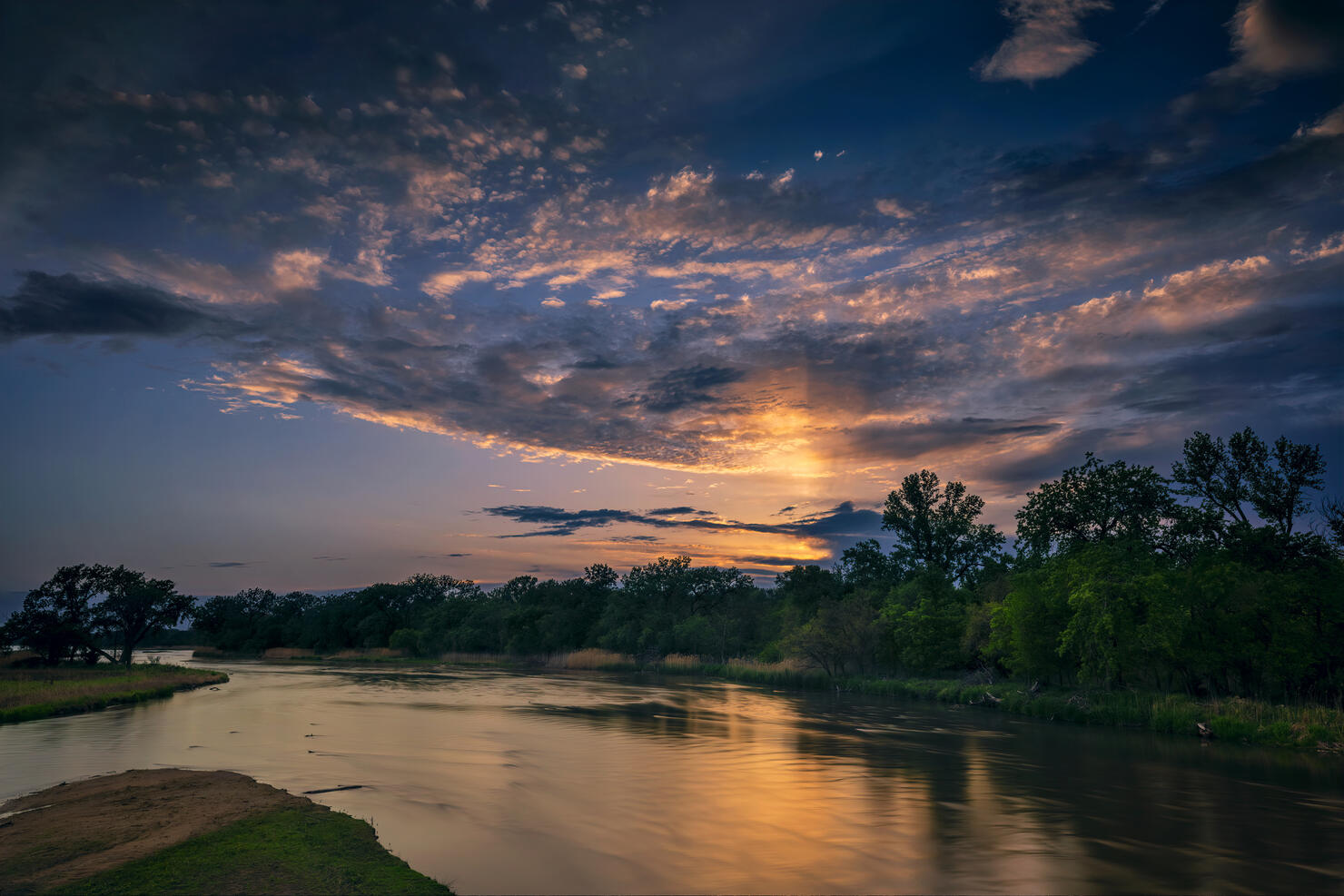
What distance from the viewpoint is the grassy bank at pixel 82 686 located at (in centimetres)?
3058

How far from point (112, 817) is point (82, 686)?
3420 cm

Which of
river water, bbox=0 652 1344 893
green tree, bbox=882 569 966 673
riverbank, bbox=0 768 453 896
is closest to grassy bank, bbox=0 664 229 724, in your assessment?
river water, bbox=0 652 1344 893

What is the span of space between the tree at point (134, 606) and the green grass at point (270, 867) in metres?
62.6

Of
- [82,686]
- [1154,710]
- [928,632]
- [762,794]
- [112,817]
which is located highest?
[928,632]

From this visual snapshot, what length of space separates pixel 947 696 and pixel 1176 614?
18604mm

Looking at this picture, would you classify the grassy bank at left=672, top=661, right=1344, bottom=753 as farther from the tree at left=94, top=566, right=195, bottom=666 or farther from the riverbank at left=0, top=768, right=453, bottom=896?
the tree at left=94, top=566, right=195, bottom=666

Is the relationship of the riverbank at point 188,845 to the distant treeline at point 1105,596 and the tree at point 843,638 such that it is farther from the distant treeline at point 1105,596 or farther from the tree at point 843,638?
the tree at point 843,638

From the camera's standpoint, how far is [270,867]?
10078 millimetres

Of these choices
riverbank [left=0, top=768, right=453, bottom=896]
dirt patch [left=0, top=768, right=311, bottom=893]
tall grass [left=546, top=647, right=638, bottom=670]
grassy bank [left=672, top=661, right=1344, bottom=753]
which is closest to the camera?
riverbank [left=0, top=768, right=453, bottom=896]

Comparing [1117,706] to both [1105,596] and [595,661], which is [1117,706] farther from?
[595,661]

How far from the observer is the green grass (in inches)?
363

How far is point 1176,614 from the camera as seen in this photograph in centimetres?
3378

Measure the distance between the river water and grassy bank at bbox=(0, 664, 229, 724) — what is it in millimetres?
1582

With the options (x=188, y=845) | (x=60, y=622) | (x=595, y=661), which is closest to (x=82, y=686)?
(x=60, y=622)
